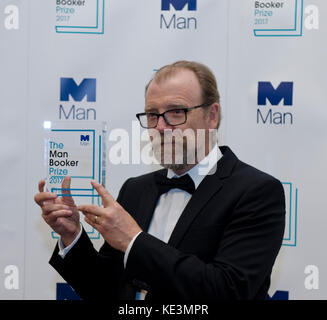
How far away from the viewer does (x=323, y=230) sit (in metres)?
2.59

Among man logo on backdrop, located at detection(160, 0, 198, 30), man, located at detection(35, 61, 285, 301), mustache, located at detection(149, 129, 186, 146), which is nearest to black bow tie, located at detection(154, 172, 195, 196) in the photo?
man, located at detection(35, 61, 285, 301)

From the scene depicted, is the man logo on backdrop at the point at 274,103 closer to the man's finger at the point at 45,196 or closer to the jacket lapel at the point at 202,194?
the jacket lapel at the point at 202,194

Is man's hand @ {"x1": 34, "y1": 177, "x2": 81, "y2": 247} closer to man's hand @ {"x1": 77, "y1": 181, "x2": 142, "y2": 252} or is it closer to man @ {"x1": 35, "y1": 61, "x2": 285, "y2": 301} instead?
man @ {"x1": 35, "y1": 61, "x2": 285, "y2": 301}

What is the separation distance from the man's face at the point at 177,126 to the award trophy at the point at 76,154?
0.89 ft

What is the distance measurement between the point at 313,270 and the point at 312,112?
3.16 ft

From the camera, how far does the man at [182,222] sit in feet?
5.15

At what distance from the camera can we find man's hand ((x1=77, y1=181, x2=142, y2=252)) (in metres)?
1.56

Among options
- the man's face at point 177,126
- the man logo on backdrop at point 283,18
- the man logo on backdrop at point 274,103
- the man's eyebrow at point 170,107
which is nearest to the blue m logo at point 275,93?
the man logo on backdrop at point 274,103

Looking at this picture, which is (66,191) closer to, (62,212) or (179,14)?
(62,212)

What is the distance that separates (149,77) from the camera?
2.74 m

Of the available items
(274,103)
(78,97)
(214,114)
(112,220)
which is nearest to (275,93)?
(274,103)

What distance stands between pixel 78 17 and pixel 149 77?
599 millimetres
